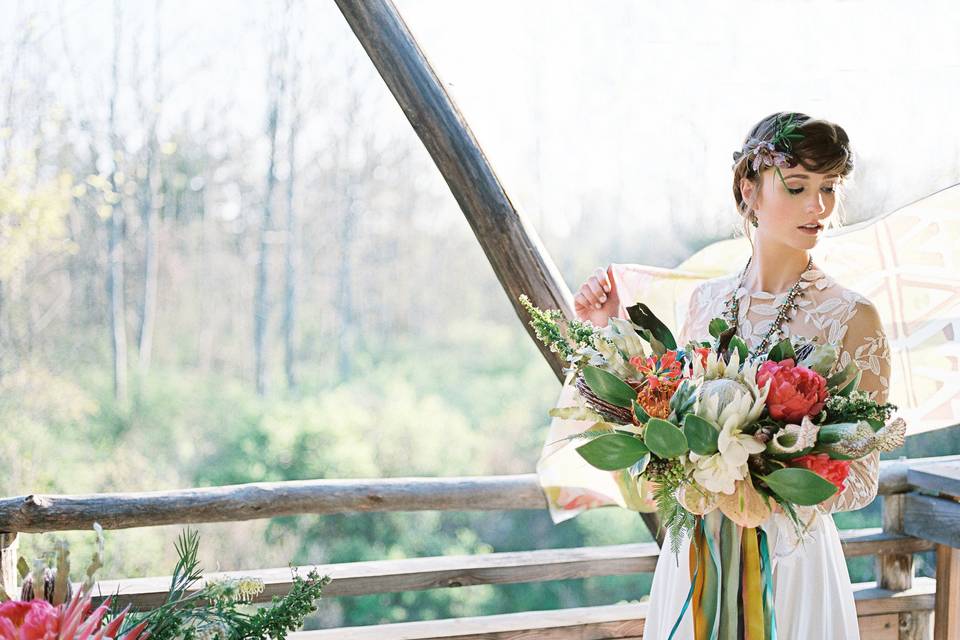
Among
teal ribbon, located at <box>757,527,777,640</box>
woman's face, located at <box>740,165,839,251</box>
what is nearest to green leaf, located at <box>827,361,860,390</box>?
teal ribbon, located at <box>757,527,777,640</box>

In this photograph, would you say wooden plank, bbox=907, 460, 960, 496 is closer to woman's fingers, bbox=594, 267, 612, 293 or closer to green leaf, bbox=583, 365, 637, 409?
woman's fingers, bbox=594, 267, 612, 293

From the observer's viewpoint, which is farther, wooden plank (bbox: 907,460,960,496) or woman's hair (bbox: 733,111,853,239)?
wooden plank (bbox: 907,460,960,496)

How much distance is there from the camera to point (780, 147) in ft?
5.32

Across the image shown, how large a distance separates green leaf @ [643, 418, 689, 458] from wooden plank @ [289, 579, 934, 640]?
1.31 m

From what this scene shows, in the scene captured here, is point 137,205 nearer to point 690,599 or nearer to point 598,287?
point 598,287

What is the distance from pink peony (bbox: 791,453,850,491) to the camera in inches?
46.7

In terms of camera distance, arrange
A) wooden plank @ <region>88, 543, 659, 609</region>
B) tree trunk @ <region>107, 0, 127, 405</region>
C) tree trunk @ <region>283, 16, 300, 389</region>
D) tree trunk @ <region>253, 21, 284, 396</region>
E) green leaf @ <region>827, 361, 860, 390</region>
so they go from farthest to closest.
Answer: tree trunk @ <region>283, 16, 300, 389</region>
tree trunk @ <region>253, 21, 284, 396</region>
tree trunk @ <region>107, 0, 127, 405</region>
wooden plank @ <region>88, 543, 659, 609</region>
green leaf @ <region>827, 361, 860, 390</region>

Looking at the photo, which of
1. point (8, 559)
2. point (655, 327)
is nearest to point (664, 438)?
point (655, 327)

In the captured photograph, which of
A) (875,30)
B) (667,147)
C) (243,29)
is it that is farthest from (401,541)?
(875,30)

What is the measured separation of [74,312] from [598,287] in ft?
25.9

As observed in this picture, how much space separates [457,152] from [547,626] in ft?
4.15

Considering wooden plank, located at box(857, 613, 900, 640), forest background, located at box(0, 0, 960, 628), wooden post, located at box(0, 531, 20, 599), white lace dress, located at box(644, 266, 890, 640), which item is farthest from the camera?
forest background, located at box(0, 0, 960, 628)

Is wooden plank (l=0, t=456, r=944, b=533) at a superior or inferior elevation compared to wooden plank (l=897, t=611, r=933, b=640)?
superior

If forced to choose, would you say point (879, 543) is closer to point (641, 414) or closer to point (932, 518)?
point (932, 518)
